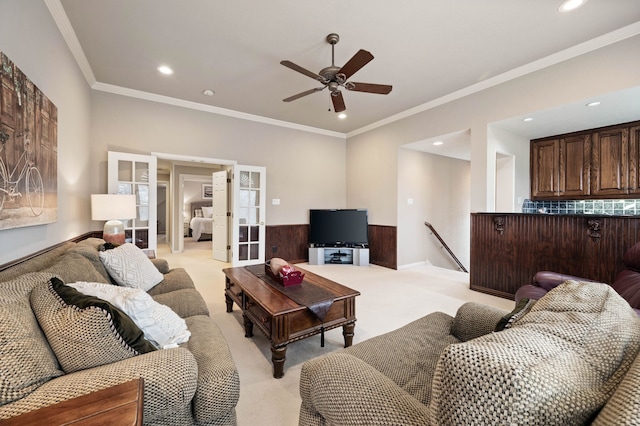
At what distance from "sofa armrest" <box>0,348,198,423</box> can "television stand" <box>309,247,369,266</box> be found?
13.9ft

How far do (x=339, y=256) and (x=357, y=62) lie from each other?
3.74 m

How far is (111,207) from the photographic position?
3086 mm

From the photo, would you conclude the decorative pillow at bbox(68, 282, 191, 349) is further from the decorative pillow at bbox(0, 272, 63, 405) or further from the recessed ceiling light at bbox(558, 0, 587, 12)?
the recessed ceiling light at bbox(558, 0, 587, 12)

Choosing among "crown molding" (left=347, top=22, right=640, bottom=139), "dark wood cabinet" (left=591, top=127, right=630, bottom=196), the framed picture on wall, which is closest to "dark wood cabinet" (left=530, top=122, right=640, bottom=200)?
"dark wood cabinet" (left=591, top=127, right=630, bottom=196)

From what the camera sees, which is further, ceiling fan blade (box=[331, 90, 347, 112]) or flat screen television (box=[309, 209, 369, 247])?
flat screen television (box=[309, 209, 369, 247])

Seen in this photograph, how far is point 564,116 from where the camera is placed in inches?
128

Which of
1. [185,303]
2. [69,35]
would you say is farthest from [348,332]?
[69,35]

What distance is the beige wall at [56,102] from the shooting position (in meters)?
1.58

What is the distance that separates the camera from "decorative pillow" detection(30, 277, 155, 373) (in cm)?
92

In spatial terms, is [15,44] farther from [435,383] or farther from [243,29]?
[435,383]

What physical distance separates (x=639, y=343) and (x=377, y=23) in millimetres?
2776

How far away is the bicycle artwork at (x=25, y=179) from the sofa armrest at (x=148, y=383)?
1.21 m

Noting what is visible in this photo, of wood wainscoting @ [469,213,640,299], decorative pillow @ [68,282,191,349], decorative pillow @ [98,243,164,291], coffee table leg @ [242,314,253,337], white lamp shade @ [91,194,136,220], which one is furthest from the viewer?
white lamp shade @ [91,194,136,220]

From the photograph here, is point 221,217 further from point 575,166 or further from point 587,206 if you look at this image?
point 587,206
